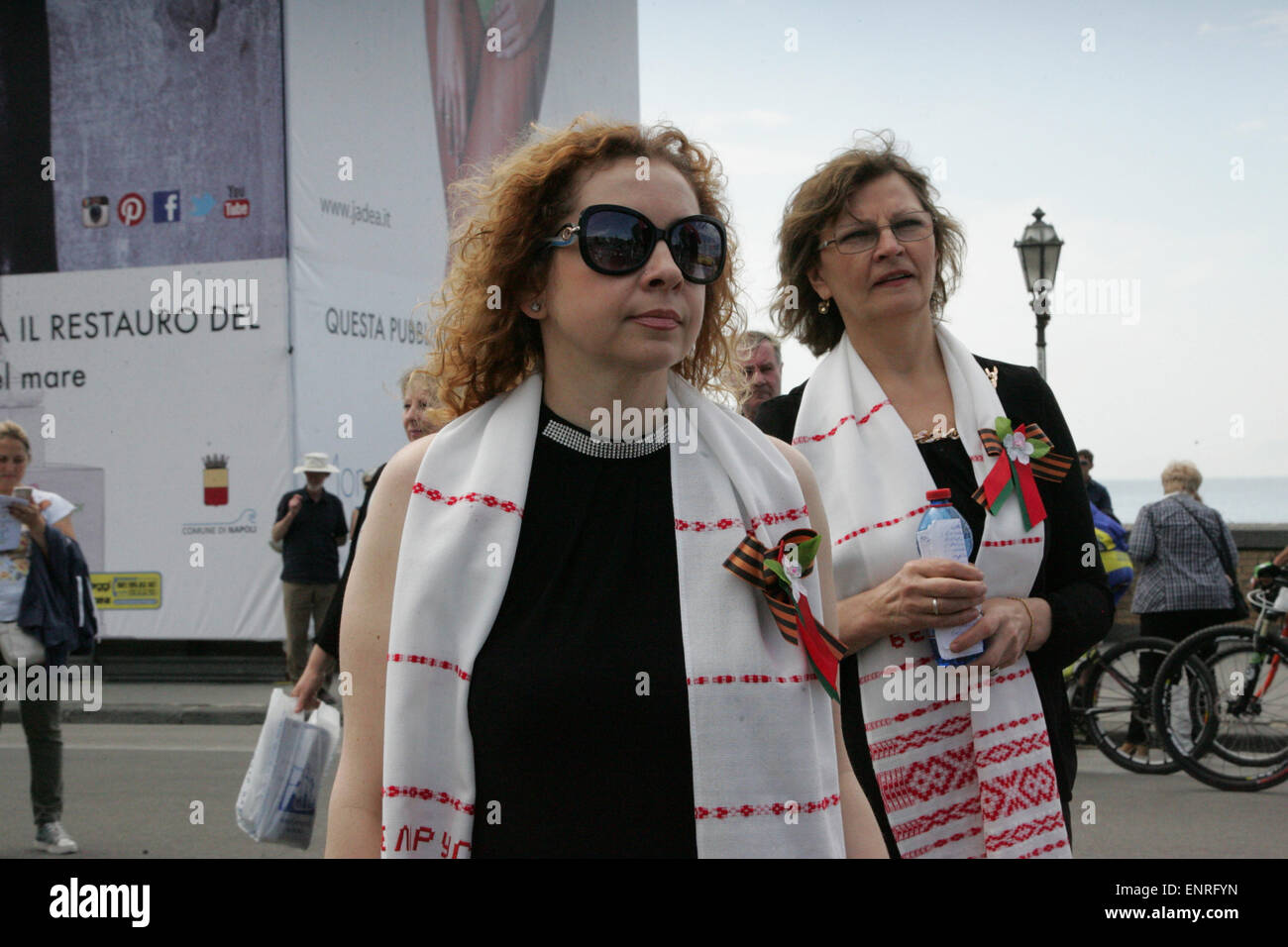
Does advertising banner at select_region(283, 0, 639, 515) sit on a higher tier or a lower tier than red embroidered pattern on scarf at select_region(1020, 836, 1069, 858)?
higher

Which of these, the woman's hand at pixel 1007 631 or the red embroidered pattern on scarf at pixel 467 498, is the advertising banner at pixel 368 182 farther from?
the red embroidered pattern on scarf at pixel 467 498

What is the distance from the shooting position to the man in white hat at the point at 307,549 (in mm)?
12562

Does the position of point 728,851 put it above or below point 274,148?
below

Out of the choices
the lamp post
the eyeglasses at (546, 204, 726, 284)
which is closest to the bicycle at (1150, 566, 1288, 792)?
the lamp post

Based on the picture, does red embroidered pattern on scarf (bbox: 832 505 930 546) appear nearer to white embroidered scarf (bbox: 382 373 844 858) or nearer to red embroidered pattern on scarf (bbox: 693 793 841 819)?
white embroidered scarf (bbox: 382 373 844 858)

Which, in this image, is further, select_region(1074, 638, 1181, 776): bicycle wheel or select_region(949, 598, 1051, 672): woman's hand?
select_region(1074, 638, 1181, 776): bicycle wheel

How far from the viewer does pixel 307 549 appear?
12602 millimetres

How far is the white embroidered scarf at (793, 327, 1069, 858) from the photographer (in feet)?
8.34

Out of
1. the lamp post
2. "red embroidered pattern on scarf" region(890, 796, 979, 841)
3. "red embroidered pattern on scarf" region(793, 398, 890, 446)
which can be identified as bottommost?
"red embroidered pattern on scarf" region(890, 796, 979, 841)

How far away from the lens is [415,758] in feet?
5.96

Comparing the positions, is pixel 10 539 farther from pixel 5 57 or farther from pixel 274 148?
pixel 5 57

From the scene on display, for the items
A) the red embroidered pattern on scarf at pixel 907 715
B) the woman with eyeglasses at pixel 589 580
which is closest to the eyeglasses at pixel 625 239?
the woman with eyeglasses at pixel 589 580
